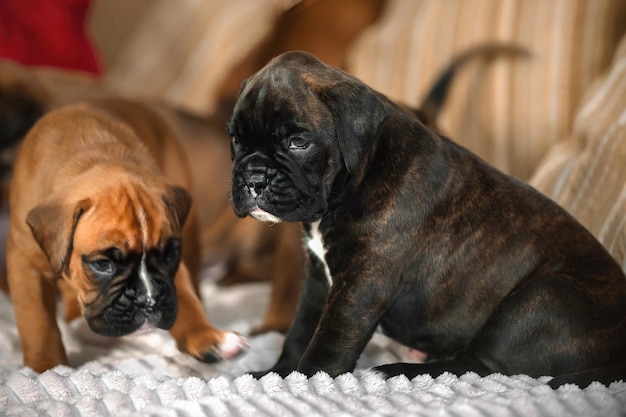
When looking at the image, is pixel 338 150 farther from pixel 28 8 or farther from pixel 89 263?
pixel 28 8

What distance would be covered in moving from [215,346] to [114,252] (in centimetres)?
37

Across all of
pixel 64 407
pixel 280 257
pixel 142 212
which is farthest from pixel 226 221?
pixel 64 407

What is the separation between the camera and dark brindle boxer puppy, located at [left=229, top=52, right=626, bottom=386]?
1.76 meters

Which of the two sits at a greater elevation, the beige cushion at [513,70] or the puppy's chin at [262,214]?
the beige cushion at [513,70]

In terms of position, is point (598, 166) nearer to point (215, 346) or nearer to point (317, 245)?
point (317, 245)

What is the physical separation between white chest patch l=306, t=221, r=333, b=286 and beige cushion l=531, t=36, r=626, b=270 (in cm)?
78

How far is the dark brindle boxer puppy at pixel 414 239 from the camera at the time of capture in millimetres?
1764

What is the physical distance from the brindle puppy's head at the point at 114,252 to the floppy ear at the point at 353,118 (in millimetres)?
576

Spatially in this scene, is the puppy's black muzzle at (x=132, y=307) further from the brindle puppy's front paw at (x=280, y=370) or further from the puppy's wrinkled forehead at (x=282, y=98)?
the puppy's wrinkled forehead at (x=282, y=98)

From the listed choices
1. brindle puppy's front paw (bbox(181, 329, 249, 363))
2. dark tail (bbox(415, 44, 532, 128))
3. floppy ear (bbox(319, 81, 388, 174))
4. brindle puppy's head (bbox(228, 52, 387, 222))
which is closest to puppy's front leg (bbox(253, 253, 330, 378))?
brindle puppy's front paw (bbox(181, 329, 249, 363))

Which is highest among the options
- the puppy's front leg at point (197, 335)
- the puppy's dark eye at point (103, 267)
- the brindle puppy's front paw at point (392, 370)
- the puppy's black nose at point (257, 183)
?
the puppy's black nose at point (257, 183)

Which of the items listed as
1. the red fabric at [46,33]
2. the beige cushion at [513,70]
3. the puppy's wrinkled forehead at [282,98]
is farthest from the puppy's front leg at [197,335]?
the red fabric at [46,33]

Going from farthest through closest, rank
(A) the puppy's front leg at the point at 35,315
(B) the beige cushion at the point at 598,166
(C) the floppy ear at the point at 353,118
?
(B) the beige cushion at the point at 598,166
(A) the puppy's front leg at the point at 35,315
(C) the floppy ear at the point at 353,118

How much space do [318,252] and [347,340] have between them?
25cm
